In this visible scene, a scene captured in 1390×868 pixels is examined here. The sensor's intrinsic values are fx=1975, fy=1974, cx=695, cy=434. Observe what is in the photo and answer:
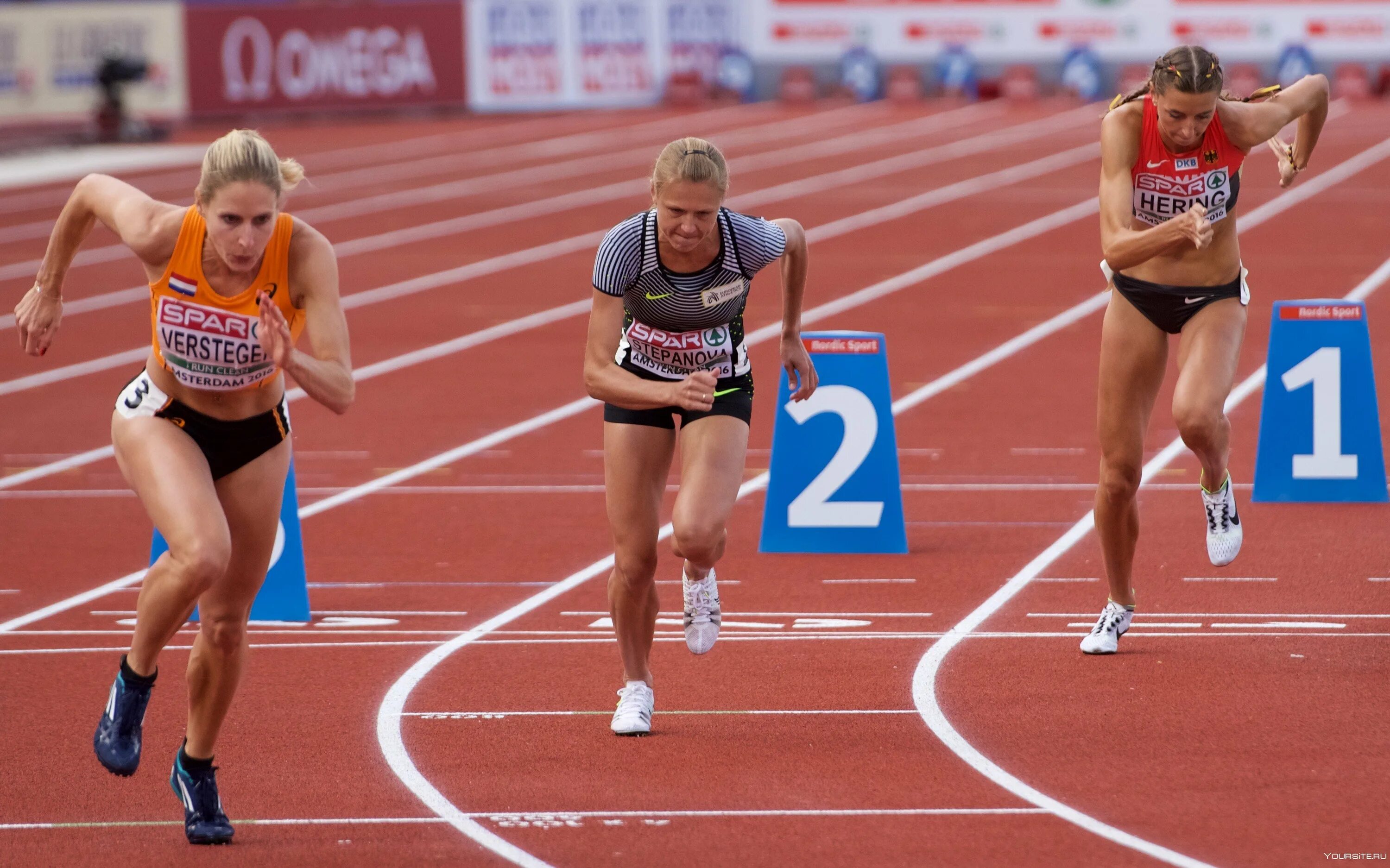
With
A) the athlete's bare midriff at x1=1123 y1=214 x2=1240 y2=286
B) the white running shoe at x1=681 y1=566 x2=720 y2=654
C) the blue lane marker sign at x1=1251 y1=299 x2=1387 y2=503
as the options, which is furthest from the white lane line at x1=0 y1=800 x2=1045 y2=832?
the blue lane marker sign at x1=1251 y1=299 x2=1387 y2=503

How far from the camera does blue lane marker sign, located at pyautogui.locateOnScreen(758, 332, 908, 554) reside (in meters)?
8.91

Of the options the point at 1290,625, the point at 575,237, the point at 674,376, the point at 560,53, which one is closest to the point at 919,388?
the point at 1290,625

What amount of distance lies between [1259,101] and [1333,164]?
21188mm

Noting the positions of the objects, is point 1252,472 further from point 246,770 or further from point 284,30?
point 284,30

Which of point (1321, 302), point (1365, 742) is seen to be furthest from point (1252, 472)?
point (1365, 742)

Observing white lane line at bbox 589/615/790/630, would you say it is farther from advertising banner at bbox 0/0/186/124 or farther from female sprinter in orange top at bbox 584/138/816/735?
advertising banner at bbox 0/0/186/124

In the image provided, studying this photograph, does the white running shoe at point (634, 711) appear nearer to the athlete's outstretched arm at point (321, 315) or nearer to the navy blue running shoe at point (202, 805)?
the navy blue running shoe at point (202, 805)

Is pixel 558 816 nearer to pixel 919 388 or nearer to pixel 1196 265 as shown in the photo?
pixel 1196 265

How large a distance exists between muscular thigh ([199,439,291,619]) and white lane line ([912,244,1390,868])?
6.70 feet

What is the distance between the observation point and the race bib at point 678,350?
19.4 ft

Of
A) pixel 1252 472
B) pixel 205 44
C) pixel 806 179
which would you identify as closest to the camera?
pixel 1252 472

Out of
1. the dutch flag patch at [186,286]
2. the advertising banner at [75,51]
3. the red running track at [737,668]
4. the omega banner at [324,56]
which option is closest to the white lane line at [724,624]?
the red running track at [737,668]

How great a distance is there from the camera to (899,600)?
25.9 ft

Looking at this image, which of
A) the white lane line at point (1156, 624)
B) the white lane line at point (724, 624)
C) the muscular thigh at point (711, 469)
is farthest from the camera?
the white lane line at point (724, 624)
